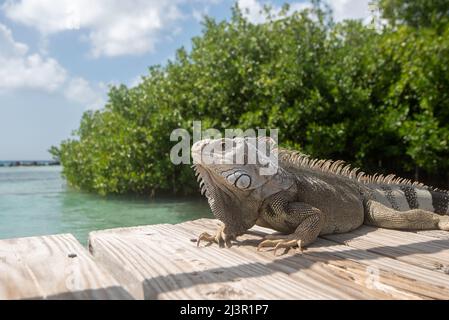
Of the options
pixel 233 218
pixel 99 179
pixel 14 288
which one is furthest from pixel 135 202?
pixel 14 288

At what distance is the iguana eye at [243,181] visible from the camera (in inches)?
91.4

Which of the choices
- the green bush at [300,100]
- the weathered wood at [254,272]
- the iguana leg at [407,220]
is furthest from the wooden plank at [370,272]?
the green bush at [300,100]

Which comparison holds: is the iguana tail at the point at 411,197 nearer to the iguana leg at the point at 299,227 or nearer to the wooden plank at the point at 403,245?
the wooden plank at the point at 403,245

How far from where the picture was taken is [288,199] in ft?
8.37

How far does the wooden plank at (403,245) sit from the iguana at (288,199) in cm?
15

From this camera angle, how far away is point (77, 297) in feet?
4.20

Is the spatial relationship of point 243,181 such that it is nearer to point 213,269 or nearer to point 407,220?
point 213,269

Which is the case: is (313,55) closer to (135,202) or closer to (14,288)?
(135,202)

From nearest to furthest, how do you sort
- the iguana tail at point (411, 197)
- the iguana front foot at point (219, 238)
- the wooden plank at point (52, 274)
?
the wooden plank at point (52, 274)
the iguana front foot at point (219, 238)
the iguana tail at point (411, 197)

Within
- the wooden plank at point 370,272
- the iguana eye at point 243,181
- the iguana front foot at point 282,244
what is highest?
the iguana eye at point 243,181

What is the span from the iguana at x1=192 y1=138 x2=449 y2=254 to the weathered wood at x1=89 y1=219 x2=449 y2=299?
0.62 ft

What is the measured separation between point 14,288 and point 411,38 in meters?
11.7

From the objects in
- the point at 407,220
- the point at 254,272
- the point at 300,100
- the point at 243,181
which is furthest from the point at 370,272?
the point at 300,100

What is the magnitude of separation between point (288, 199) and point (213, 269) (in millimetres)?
977
